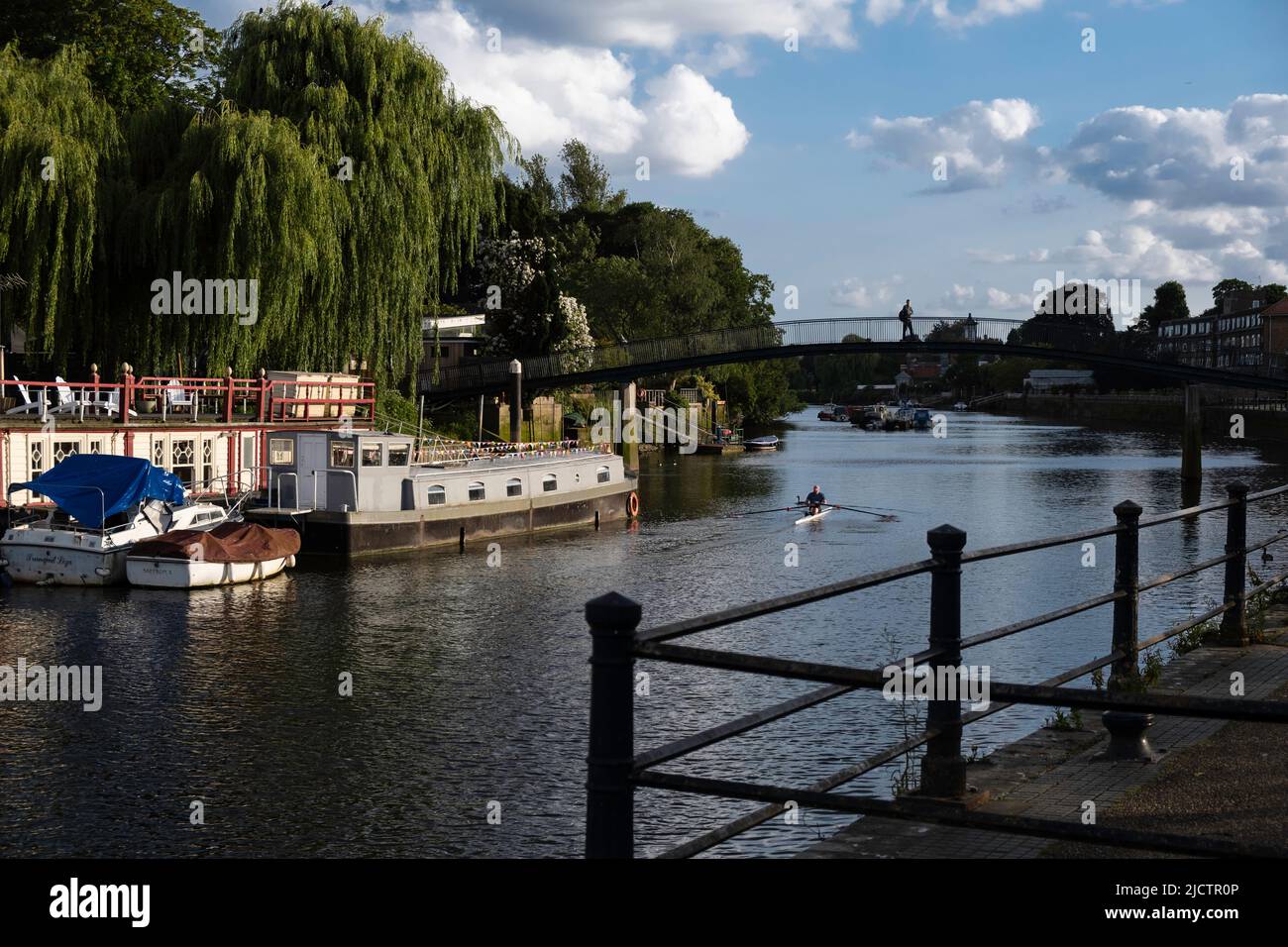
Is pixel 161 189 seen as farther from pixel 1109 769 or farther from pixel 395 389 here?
pixel 1109 769

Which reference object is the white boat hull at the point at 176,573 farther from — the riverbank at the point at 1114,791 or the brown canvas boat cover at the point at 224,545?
the riverbank at the point at 1114,791

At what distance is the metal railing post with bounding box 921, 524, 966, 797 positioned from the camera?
728 cm

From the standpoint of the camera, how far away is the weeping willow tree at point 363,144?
43062 mm

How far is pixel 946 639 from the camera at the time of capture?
738cm

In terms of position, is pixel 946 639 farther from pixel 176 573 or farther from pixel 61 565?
pixel 61 565

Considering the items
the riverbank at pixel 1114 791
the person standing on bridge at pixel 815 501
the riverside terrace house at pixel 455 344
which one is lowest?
the person standing on bridge at pixel 815 501

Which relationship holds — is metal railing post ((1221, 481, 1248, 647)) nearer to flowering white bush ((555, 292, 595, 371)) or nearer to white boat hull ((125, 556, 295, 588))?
white boat hull ((125, 556, 295, 588))

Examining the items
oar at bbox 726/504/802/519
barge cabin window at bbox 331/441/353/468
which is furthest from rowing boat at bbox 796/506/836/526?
barge cabin window at bbox 331/441/353/468

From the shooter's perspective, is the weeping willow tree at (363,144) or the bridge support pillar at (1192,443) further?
the bridge support pillar at (1192,443)

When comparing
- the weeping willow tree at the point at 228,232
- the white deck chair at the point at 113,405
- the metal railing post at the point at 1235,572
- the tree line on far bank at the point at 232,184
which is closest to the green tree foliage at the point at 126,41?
the tree line on far bank at the point at 232,184

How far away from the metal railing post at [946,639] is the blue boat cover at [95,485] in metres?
26.5

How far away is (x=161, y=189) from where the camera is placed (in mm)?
38531

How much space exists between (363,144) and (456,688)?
27785 millimetres
